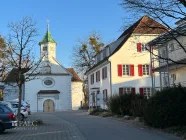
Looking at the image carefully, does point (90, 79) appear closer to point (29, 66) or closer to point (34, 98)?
point (34, 98)

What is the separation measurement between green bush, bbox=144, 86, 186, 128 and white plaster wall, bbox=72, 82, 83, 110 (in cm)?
5066

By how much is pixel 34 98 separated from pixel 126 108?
1528 inches

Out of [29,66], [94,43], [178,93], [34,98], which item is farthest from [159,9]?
[34,98]

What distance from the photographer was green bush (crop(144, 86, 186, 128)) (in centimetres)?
1611

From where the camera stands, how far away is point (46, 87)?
6462 centimetres

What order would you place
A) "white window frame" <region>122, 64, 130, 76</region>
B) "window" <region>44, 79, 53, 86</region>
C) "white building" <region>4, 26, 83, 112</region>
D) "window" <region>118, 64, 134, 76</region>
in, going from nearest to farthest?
1. "window" <region>118, 64, 134, 76</region>
2. "white window frame" <region>122, 64, 130, 76</region>
3. "white building" <region>4, 26, 83, 112</region>
4. "window" <region>44, 79, 53, 86</region>

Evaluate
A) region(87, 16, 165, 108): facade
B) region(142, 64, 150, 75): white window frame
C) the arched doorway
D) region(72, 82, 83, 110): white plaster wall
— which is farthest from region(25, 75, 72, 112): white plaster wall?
region(142, 64, 150, 75): white window frame

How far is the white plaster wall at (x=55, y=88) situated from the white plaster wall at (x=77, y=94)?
8.22ft

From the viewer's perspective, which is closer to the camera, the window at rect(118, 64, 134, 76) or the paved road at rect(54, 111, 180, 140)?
the paved road at rect(54, 111, 180, 140)

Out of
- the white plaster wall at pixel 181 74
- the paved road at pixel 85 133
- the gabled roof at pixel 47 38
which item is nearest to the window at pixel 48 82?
the gabled roof at pixel 47 38

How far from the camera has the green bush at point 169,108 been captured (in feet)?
52.9

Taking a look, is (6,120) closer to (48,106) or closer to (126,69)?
(126,69)

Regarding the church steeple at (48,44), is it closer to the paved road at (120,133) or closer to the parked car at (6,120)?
the paved road at (120,133)

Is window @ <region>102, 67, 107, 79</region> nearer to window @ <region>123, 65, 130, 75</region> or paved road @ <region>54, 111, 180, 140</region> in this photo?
window @ <region>123, 65, 130, 75</region>
